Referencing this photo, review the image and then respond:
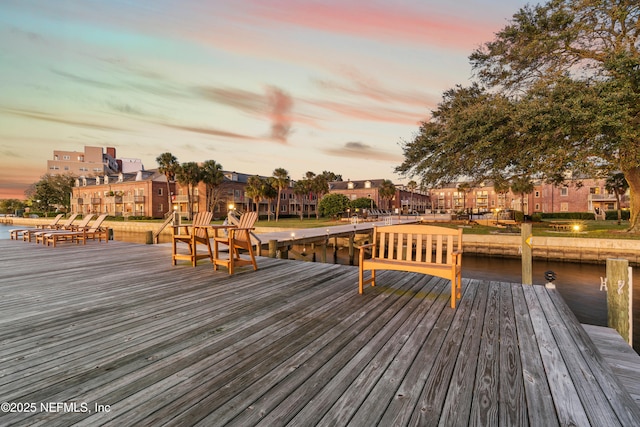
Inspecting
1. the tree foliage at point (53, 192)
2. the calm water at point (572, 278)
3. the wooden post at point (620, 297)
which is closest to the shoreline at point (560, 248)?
the calm water at point (572, 278)

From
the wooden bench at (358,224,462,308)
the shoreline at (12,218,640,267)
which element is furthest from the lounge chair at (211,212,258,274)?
the shoreline at (12,218,640,267)

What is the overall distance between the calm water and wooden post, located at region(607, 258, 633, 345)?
4.36 meters

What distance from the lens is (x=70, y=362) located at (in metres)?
2.41

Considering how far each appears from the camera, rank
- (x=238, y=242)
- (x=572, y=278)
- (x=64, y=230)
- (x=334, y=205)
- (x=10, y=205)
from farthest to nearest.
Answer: (x=10, y=205), (x=334, y=205), (x=572, y=278), (x=64, y=230), (x=238, y=242)

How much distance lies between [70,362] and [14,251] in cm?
1056

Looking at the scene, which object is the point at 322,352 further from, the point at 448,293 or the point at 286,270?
the point at 286,270

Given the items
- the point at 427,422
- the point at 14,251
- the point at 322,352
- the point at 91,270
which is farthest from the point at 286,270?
the point at 14,251

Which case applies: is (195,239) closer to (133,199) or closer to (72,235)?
(72,235)

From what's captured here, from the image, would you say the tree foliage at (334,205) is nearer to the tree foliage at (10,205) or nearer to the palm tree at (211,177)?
the palm tree at (211,177)

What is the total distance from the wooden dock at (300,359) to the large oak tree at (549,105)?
40.9 ft

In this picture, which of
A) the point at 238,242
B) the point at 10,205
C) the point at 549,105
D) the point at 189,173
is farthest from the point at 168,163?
the point at 10,205

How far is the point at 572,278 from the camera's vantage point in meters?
13.6

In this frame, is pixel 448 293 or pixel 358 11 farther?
pixel 358 11

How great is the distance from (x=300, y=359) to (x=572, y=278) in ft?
54.7
